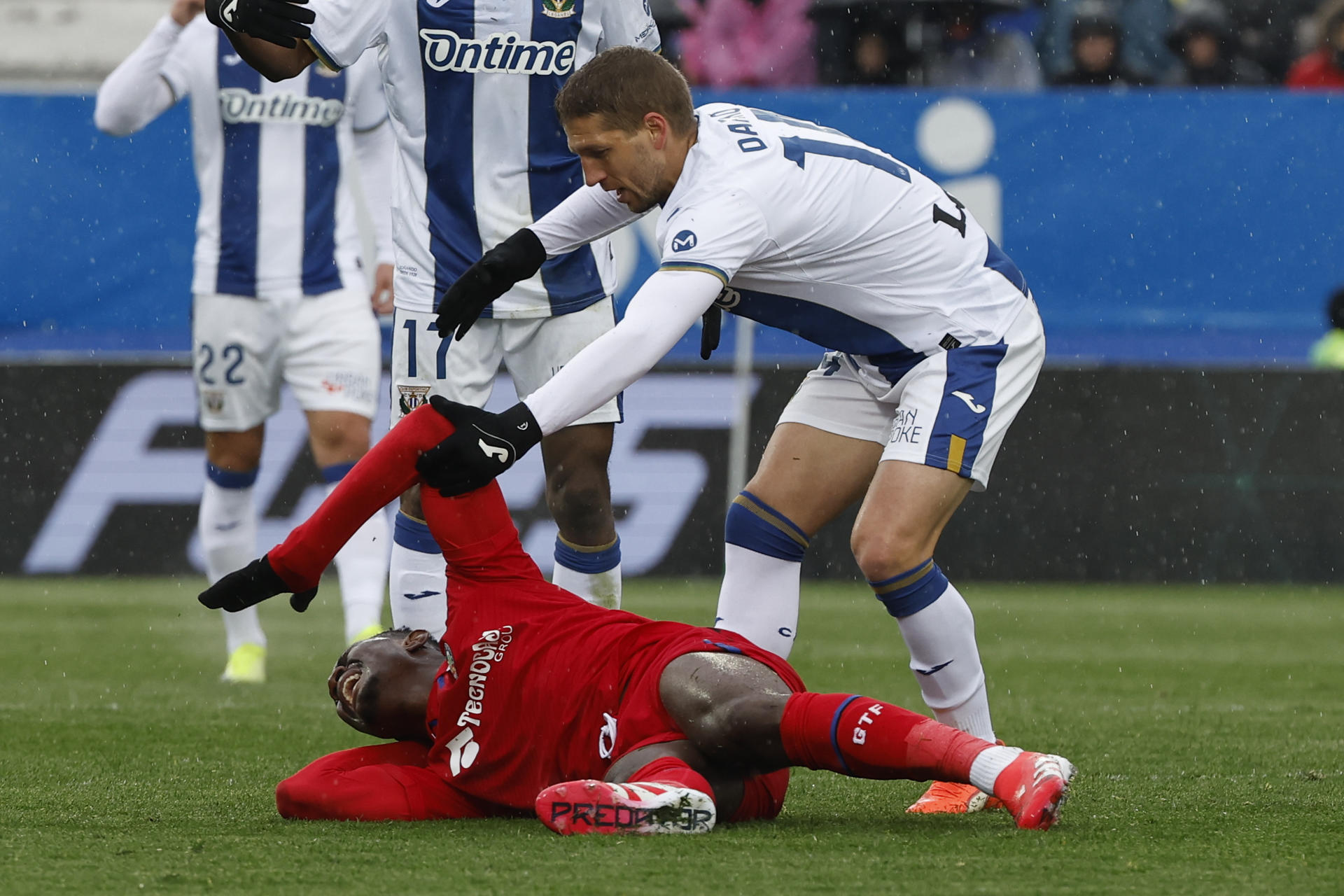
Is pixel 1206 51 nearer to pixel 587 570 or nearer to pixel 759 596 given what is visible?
pixel 587 570

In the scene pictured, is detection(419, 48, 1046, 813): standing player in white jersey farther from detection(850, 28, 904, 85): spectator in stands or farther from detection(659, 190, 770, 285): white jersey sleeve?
detection(850, 28, 904, 85): spectator in stands

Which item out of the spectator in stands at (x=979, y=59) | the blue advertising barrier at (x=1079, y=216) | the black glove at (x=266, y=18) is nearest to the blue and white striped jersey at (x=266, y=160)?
the black glove at (x=266, y=18)

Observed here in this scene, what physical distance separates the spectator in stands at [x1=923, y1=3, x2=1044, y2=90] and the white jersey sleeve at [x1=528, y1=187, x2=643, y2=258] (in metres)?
7.28

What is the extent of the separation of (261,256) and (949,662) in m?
3.61

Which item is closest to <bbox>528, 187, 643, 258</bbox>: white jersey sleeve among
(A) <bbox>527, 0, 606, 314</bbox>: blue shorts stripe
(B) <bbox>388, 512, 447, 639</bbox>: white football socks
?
(A) <bbox>527, 0, 606, 314</bbox>: blue shorts stripe

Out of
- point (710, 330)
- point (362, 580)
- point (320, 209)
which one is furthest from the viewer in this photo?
point (320, 209)

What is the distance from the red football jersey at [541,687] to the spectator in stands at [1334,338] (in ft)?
24.3

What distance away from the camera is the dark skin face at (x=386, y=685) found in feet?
12.3

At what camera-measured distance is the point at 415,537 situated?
16.4ft

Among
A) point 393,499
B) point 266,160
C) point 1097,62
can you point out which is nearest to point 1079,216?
point 1097,62

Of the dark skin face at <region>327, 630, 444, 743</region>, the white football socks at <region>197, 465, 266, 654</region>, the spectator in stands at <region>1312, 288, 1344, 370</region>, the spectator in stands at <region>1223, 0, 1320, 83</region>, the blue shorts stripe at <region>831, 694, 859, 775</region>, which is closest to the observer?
the blue shorts stripe at <region>831, 694, 859, 775</region>

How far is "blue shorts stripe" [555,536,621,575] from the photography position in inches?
197

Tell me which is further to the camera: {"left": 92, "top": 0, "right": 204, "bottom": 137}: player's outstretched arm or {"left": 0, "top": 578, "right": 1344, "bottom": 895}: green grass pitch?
{"left": 92, "top": 0, "right": 204, "bottom": 137}: player's outstretched arm

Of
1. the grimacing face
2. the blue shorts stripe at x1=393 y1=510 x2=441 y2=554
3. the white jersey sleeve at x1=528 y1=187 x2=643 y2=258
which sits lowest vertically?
the blue shorts stripe at x1=393 y1=510 x2=441 y2=554
